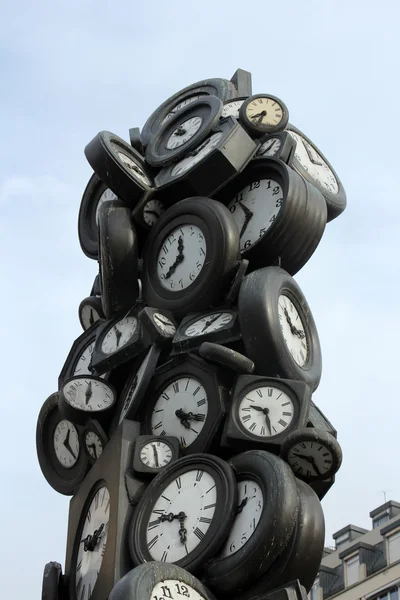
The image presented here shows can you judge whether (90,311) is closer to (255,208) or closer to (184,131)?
(184,131)

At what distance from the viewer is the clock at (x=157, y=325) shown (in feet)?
79.0

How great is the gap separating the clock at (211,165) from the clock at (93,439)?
4.89 meters

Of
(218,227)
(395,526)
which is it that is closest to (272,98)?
(218,227)

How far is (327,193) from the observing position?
27.6 meters

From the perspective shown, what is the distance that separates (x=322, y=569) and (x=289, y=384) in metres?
26.1

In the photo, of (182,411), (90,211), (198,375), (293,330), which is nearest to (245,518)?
(182,411)

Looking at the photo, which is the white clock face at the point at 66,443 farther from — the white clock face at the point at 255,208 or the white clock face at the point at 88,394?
the white clock face at the point at 255,208

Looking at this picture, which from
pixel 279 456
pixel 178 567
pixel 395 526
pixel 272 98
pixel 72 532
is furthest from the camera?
pixel 395 526

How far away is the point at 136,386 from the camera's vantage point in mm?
24125

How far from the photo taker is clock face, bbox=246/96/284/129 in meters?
26.9

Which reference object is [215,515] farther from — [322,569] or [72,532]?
[322,569]

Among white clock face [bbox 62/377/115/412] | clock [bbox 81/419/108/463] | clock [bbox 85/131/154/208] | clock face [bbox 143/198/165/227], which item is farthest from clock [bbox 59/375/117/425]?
clock [bbox 85/131/154/208]

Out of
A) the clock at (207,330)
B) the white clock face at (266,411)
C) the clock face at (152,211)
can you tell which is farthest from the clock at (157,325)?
the clock face at (152,211)

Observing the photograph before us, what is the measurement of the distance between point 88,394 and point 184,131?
20.9 ft
